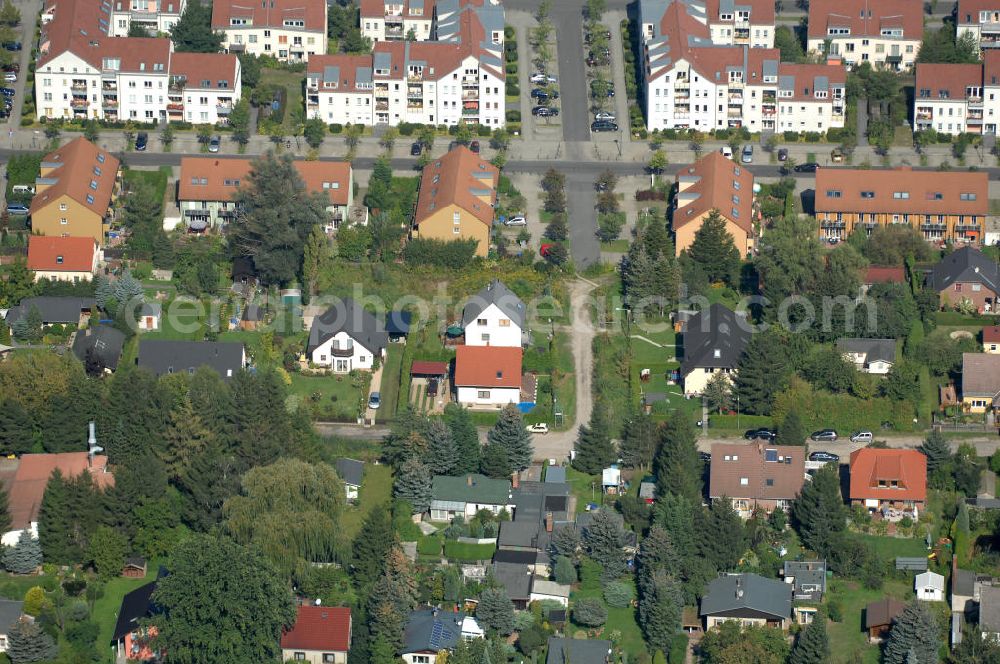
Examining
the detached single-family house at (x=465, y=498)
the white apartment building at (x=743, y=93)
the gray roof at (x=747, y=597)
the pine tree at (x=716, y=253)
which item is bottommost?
the gray roof at (x=747, y=597)

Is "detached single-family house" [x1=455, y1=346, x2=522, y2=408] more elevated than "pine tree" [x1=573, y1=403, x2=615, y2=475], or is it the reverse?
"detached single-family house" [x1=455, y1=346, x2=522, y2=408]

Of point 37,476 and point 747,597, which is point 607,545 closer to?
point 747,597

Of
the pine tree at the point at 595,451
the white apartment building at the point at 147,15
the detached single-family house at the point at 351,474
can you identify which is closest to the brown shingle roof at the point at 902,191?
the pine tree at the point at 595,451

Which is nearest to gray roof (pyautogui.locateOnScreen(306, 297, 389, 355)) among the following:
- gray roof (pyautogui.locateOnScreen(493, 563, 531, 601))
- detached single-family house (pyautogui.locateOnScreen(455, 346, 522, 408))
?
detached single-family house (pyautogui.locateOnScreen(455, 346, 522, 408))

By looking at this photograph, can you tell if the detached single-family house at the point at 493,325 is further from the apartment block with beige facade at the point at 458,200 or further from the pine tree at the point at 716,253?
the pine tree at the point at 716,253

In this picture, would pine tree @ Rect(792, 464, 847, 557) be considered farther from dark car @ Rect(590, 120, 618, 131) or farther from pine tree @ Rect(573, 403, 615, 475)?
dark car @ Rect(590, 120, 618, 131)

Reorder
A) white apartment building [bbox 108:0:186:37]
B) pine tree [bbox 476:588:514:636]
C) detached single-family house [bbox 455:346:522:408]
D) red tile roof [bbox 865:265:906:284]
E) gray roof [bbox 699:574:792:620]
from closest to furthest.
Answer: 1. pine tree [bbox 476:588:514:636]
2. gray roof [bbox 699:574:792:620]
3. detached single-family house [bbox 455:346:522:408]
4. red tile roof [bbox 865:265:906:284]
5. white apartment building [bbox 108:0:186:37]
